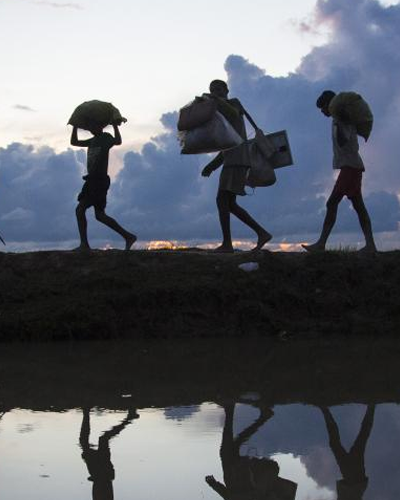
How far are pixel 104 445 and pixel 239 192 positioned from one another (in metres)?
6.08

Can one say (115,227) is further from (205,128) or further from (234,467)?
(234,467)

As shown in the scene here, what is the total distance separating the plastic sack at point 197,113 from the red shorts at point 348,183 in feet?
5.60

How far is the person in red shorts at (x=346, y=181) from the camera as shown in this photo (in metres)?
9.07

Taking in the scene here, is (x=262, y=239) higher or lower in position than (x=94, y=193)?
lower

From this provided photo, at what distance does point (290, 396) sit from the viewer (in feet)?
15.0

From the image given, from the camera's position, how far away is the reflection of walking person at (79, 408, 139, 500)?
2.86 metres

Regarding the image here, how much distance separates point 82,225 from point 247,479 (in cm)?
651

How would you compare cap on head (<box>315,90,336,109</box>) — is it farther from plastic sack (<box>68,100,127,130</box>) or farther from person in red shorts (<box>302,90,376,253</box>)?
plastic sack (<box>68,100,127,130</box>)

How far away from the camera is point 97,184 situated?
9164mm

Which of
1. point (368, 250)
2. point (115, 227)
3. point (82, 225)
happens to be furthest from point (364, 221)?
point (82, 225)

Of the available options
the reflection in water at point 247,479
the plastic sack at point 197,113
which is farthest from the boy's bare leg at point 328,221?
the reflection in water at point 247,479

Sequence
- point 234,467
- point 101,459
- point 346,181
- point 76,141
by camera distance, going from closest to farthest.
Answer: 1. point 234,467
2. point 101,459
3. point 346,181
4. point 76,141

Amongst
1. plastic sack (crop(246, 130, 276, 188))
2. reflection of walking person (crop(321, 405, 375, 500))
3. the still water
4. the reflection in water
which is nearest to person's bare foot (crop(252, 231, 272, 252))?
plastic sack (crop(246, 130, 276, 188))

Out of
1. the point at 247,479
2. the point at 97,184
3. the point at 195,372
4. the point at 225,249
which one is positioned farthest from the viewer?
the point at 225,249
